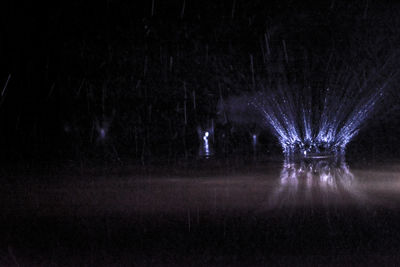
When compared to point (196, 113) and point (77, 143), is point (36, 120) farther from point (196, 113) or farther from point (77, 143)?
point (196, 113)

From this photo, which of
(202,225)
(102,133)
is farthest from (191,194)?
(102,133)

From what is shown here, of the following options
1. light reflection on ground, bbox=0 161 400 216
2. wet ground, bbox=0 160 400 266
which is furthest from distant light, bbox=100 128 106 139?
wet ground, bbox=0 160 400 266

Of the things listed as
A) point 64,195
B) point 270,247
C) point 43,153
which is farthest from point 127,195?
point 43,153

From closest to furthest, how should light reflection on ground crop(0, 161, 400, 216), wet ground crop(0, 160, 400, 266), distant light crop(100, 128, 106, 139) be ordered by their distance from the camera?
wet ground crop(0, 160, 400, 266), light reflection on ground crop(0, 161, 400, 216), distant light crop(100, 128, 106, 139)

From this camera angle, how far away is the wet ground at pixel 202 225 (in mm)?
5164

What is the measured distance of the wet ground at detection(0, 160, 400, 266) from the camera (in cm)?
516

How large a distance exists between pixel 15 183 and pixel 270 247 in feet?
32.1

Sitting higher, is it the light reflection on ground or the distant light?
the distant light

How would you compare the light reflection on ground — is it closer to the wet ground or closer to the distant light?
the wet ground

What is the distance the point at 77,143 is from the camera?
1613 inches

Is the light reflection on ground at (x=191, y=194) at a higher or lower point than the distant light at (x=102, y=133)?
lower

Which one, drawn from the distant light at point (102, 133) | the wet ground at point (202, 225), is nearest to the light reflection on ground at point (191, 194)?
the wet ground at point (202, 225)

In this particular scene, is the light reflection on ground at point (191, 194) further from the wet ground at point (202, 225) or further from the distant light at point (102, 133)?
the distant light at point (102, 133)

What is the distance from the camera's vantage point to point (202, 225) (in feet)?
22.7
